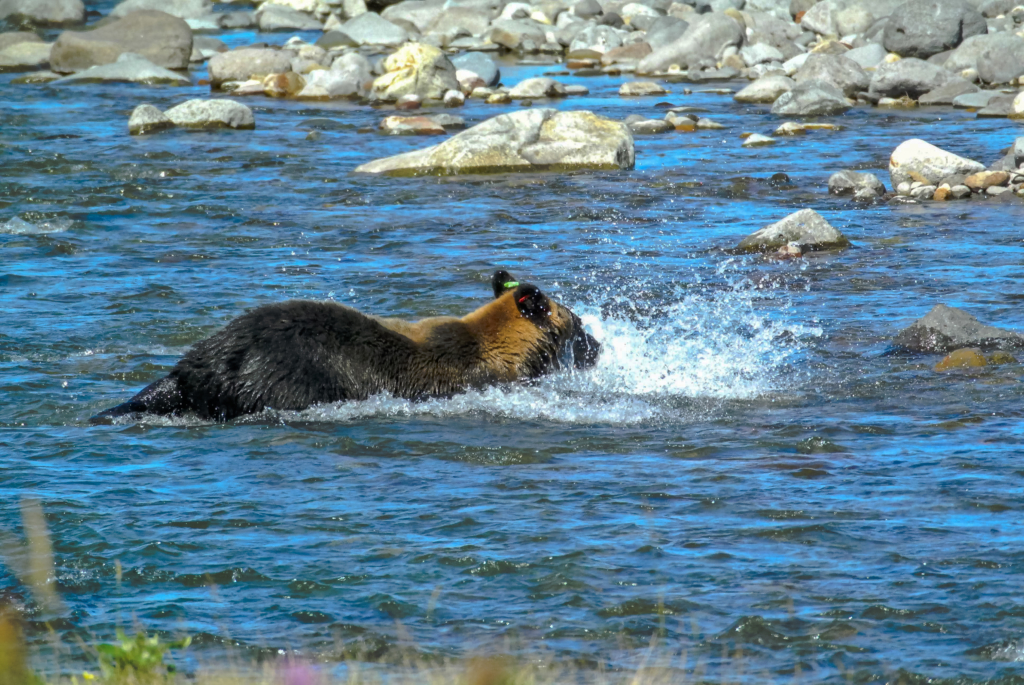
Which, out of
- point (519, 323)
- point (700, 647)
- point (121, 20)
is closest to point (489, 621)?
point (700, 647)

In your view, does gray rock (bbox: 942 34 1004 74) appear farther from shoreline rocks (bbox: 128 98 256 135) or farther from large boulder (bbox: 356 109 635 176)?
shoreline rocks (bbox: 128 98 256 135)

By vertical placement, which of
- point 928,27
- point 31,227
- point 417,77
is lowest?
point 31,227

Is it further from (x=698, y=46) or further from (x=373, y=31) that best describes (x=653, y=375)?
(x=373, y=31)

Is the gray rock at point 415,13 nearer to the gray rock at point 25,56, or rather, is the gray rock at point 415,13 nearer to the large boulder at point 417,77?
the gray rock at point 25,56

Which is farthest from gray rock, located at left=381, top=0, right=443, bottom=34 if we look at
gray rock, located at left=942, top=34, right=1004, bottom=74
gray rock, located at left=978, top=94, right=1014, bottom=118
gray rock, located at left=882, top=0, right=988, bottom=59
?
gray rock, located at left=978, top=94, right=1014, bottom=118

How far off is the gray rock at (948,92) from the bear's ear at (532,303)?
1533 cm

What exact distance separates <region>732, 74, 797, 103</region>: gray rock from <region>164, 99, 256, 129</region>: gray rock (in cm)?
837

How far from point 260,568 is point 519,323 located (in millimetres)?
2887

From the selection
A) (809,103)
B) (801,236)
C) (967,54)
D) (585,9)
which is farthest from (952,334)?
(585,9)

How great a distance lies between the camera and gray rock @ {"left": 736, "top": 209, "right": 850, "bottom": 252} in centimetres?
1235

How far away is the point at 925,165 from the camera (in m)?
15.0

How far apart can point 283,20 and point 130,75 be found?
35.8 ft

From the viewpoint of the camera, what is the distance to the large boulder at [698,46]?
2738 cm

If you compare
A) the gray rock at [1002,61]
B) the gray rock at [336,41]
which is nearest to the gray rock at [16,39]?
the gray rock at [336,41]
